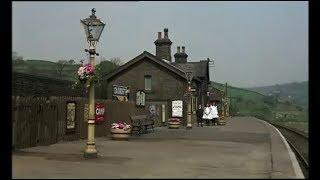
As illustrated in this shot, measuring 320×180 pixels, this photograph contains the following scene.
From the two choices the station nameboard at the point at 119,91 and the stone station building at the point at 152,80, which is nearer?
the station nameboard at the point at 119,91

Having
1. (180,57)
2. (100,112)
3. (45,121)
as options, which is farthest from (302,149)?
(180,57)

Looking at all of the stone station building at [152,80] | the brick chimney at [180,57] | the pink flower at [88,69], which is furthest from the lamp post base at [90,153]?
the brick chimney at [180,57]

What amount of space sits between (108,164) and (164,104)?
29071 millimetres

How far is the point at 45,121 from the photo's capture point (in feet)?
54.3

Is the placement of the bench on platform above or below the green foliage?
below

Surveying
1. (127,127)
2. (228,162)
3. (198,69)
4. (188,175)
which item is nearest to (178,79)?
(198,69)

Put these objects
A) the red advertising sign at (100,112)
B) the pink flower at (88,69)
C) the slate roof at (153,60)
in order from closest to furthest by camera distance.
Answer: the pink flower at (88,69)
the red advertising sign at (100,112)
the slate roof at (153,60)

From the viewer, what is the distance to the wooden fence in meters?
14.7

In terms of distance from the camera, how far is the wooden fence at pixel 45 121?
14734 mm

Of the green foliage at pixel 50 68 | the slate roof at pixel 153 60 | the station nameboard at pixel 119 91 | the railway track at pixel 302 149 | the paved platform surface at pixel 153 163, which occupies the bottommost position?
the railway track at pixel 302 149

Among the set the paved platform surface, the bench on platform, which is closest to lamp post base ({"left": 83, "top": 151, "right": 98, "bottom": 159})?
the paved platform surface

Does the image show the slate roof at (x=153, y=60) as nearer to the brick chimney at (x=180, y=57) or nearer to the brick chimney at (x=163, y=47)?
the brick chimney at (x=163, y=47)

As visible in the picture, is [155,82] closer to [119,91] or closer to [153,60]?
[153,60]

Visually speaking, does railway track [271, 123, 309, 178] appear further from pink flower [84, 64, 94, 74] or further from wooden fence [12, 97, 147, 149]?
wooden fence [12, 97, 147, 149]
